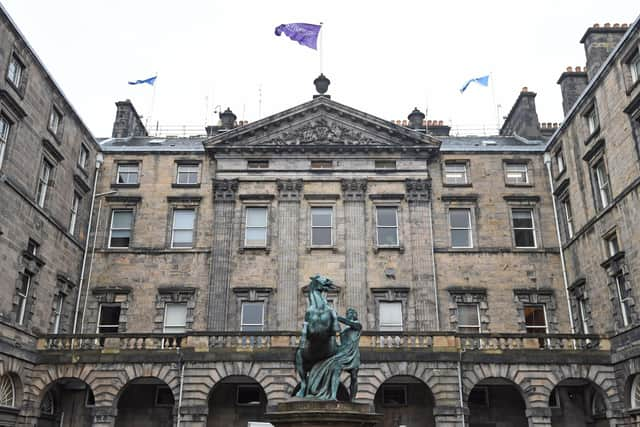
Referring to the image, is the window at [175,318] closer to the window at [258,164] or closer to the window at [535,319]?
the window at [258,164]

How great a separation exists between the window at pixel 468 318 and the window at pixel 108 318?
16.6m

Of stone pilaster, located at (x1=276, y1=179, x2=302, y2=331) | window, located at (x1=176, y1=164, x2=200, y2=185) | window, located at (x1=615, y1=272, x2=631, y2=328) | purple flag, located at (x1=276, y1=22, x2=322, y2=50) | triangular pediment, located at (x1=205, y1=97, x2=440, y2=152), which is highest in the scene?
purple flag, located at (x1=276, y1=22, x2=322, y2=50)

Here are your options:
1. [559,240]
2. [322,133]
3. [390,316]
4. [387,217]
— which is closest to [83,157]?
[322,133]

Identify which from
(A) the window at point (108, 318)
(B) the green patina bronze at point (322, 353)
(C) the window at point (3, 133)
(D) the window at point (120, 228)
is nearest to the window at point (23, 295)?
(C) the window at point (3, 133)

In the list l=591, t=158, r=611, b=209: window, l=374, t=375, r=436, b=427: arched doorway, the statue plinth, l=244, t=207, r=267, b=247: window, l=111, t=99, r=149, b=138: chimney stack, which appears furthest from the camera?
l=111, t=99, r=149, b=138: chimney stack

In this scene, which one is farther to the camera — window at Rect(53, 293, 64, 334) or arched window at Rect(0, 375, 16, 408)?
window at Rect(53, 293, 64, 334)

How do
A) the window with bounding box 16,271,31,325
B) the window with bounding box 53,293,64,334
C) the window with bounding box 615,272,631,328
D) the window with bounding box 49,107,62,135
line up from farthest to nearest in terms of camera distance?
the window with bounding box 53,293,64,334 → the window with bounding box 49,107,62,135 → the window with bounding box 16,271,31,325 → the window with bounding box 615,272,631,328

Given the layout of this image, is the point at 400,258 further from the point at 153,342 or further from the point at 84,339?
the point at 84,339

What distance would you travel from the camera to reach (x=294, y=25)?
3306cm

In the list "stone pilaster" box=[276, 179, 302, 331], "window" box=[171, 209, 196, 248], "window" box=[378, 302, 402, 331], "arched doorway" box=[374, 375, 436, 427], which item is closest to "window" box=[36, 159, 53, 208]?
"window" box=[171, 209, 196, 248]

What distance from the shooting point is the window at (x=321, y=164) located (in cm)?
3334

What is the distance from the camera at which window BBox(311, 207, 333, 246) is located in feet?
105

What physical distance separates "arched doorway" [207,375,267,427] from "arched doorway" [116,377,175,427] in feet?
6.58

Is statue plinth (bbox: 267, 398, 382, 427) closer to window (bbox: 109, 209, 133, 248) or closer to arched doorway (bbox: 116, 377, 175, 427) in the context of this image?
arched doorway (bbox: 116, 377, 175, 427)
